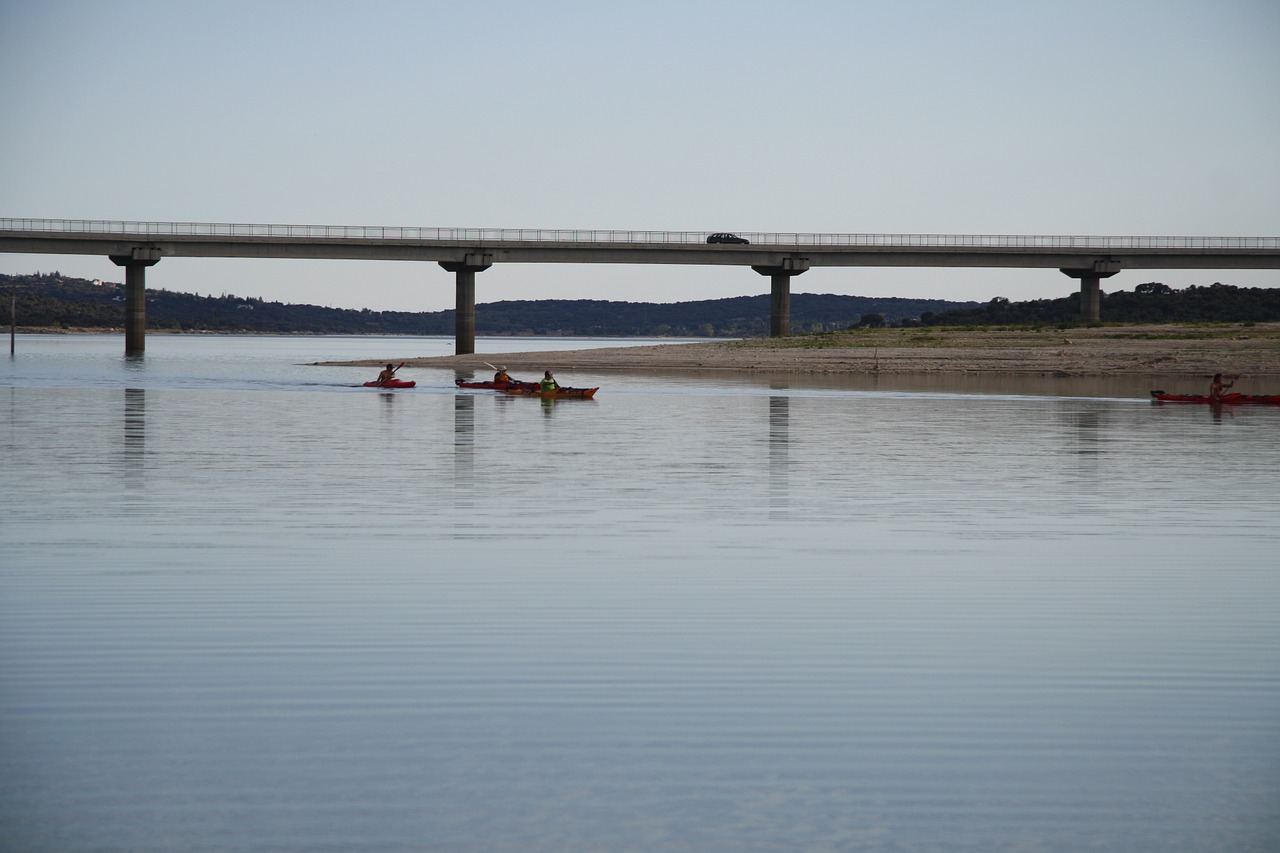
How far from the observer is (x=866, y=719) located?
8664 millimetres

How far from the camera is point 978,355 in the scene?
88.9 m

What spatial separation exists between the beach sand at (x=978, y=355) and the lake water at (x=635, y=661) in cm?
6077

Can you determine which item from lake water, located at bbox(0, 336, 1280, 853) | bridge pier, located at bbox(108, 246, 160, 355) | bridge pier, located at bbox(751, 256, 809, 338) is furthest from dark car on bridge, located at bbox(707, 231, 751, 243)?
lake water, located at bbox(0, 336, 1280, 853)

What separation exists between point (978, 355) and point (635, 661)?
81987 millimetres

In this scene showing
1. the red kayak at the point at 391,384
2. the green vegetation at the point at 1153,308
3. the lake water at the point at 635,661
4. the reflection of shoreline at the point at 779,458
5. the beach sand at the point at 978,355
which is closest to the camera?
the lake water at the point at 635,661

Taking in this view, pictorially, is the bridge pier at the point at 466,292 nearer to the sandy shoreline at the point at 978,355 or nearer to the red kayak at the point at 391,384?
the sandy shoreline at the point at 978,355

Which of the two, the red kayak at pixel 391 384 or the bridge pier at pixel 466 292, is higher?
the bridge pier at pixel 466 292

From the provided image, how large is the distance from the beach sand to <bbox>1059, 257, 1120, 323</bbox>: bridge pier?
1633cm

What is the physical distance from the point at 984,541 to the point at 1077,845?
33.1 feet

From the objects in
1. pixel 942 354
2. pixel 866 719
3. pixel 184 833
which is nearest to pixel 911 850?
pixel 866 719

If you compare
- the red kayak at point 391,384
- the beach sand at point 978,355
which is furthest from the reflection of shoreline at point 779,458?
the beach sand at point 978,355

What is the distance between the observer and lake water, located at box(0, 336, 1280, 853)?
6.97 meters

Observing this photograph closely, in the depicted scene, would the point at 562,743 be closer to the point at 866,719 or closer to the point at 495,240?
the point at 866,719

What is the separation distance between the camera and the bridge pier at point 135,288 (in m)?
110
